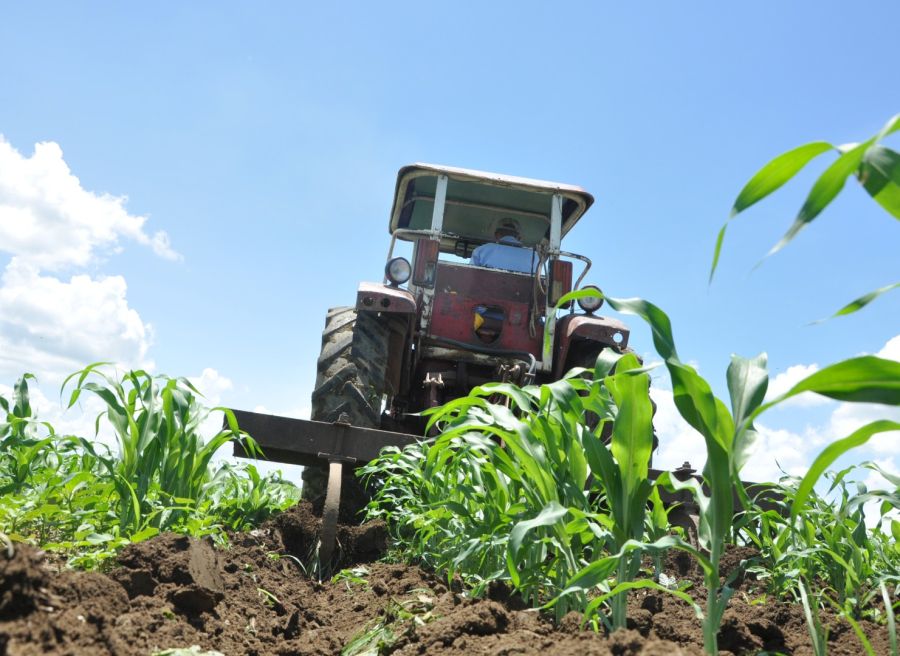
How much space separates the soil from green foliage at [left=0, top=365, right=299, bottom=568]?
176 mm

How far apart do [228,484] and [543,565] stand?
1928 mm

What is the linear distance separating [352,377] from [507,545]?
2499mm

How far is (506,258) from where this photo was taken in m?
5.00

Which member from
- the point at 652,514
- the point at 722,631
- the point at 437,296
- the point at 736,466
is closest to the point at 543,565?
the point at 652,514

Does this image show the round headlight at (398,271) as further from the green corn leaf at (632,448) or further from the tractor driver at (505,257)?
the green corn leaf at (632,448)

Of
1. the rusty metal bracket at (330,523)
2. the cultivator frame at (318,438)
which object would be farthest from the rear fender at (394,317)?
the rusty metal bracket at (330,523)

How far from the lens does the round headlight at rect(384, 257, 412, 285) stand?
4512 mm

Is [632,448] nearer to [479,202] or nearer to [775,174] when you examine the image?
[775,174]

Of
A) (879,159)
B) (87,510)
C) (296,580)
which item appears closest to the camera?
(879,159)

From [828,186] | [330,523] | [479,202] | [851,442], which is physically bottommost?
[330,523]

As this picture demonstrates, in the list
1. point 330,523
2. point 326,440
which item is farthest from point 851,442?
point 326,440

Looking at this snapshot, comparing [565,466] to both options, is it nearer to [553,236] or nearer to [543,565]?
[543,565]

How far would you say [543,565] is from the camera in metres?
1.72

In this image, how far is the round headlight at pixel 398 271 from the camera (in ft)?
14.8
